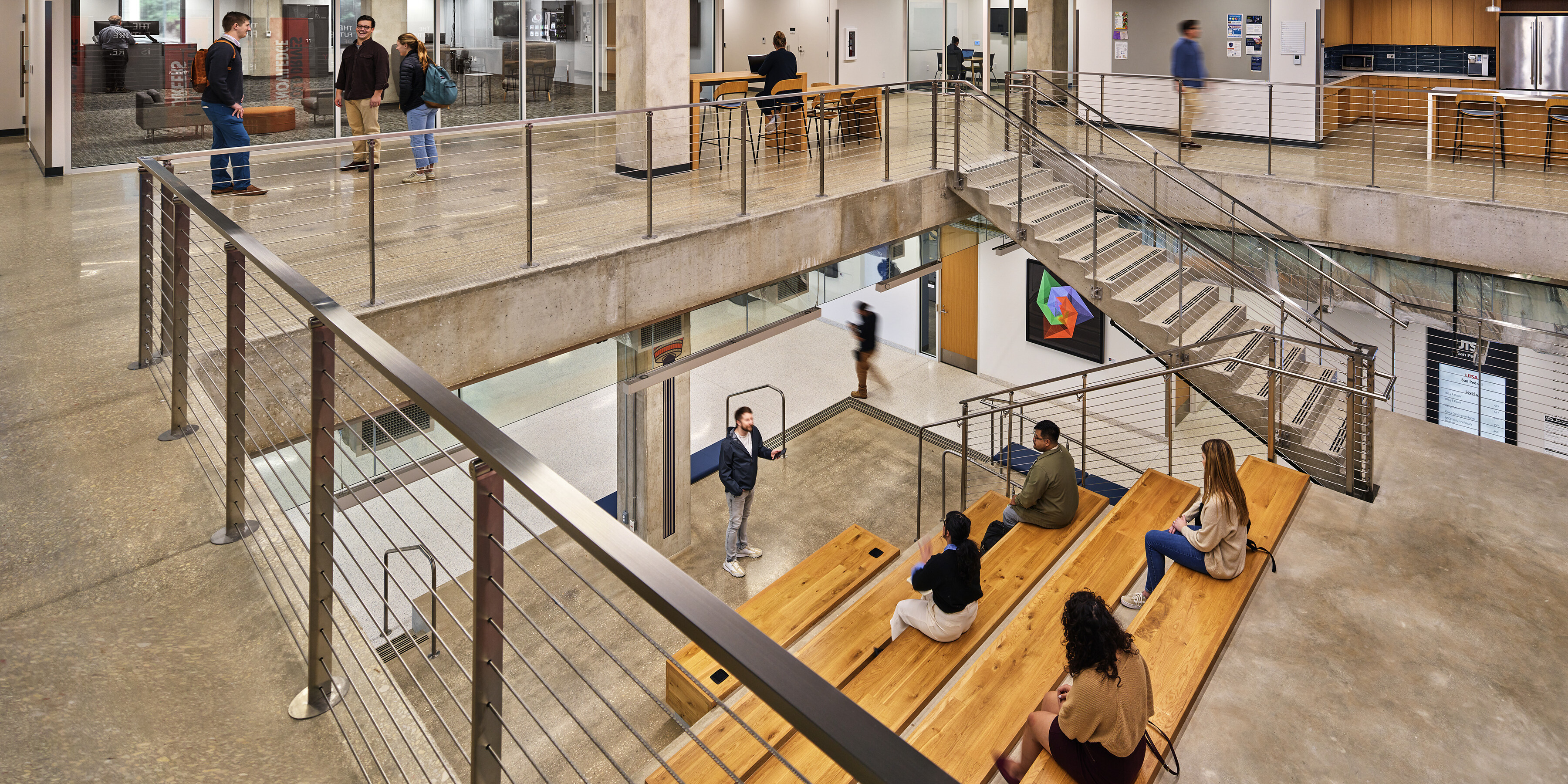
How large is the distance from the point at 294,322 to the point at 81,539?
239cm

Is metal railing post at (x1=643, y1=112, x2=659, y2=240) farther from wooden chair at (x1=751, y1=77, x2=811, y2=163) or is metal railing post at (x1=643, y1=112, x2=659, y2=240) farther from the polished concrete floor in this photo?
wooden chair at (x1=751, y1=77, x2=811, y2=163)

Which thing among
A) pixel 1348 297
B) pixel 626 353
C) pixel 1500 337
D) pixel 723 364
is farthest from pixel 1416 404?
pixel 723 364

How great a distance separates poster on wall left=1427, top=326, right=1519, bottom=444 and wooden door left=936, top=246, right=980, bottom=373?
5.73 meters

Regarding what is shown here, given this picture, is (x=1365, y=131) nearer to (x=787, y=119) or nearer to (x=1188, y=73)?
(x=1188, y=73)

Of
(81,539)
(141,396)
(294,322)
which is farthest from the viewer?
(294,322)

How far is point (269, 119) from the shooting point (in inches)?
349

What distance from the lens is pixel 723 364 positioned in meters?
14.0

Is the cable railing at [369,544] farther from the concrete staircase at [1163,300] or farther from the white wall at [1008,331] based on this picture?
the white wall at [1008,331]

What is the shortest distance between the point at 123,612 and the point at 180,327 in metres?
0.91

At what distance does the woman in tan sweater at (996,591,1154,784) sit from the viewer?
3146 millimetres

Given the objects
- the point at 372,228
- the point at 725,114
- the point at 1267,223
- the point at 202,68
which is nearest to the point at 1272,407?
the point at 1267,223

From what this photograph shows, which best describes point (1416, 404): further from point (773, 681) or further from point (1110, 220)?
point (773, 681)

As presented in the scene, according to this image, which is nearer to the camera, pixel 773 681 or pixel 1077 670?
pixel 773 681

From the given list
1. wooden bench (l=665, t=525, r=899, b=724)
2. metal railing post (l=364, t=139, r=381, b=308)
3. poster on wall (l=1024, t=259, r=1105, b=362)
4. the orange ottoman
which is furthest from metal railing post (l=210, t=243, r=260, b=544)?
poster on wall (l=1024, t=259, r=1105, b=362)
